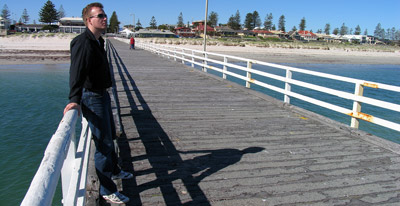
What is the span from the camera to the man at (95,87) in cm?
286

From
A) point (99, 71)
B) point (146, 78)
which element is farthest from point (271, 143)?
point (146, 78)

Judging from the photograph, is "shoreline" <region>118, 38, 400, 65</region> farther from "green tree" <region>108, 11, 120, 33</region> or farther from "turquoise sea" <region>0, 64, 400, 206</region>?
"green tree" <region>108, 11, 120, 33</region>

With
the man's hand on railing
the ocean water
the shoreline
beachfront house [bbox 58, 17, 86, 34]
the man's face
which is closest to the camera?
the man's hand on railing

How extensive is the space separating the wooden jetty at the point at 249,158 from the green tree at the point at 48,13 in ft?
434

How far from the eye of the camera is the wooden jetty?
3.42 m

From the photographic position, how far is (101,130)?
3133 mm

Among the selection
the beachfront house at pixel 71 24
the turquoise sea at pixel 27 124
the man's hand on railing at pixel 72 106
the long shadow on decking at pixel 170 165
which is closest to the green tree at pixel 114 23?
the beachfront house at pixel 71 24

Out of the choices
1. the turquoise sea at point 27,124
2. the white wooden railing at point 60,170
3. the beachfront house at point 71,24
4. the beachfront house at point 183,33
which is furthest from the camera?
the beachfront house at point 71,24

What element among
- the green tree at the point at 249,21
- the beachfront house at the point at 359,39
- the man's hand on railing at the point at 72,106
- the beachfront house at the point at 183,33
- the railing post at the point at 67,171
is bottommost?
the railing post at the point at 67,171

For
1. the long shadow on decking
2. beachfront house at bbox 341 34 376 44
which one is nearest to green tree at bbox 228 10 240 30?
beachfront house at bbox 341 34 376 44

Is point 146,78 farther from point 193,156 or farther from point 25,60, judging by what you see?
point 25,60

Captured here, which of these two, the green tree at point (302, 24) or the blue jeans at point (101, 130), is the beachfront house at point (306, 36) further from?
the blue jeans at point (101, 130)

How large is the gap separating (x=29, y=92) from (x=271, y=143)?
14981 millimetres

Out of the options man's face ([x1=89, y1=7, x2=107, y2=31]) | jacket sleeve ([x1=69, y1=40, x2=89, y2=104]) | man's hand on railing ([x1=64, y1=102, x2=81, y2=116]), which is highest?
man's face ([x1=89, y1=7, x2=107, y2=31])
